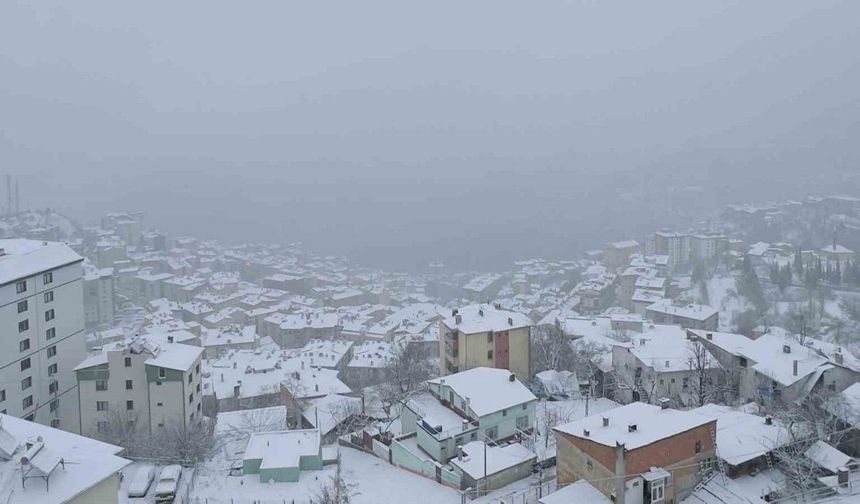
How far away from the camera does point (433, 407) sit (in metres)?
13.6

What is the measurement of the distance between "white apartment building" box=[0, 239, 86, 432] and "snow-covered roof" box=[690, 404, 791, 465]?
1536 centimetres

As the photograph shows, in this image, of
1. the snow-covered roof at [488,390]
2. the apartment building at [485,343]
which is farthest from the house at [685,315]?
the snow-covered roof at [488,390]

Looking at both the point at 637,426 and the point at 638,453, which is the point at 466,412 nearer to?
the point at 637,426

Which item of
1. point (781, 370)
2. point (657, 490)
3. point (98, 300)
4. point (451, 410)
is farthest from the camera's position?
point (98, 300)

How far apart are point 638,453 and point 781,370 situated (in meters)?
8.25

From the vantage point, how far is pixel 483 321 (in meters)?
19.1

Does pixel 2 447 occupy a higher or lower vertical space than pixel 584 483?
higher

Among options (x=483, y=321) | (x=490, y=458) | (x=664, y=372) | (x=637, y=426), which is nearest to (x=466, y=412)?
(x=490, y=458)

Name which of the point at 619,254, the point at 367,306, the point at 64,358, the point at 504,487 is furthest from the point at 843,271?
the point at 64,358

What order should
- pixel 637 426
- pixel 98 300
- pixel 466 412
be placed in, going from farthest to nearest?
pixel 98 300 < pixel 466 412 < pixel 637 426

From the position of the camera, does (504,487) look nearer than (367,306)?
Yes

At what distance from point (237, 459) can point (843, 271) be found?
41046 millimetres

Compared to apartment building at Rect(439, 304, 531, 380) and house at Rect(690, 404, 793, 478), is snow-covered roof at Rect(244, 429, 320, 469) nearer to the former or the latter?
apartment building at Rect(439, 304, 531, 380)

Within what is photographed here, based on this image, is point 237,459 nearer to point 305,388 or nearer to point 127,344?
point 127,344
